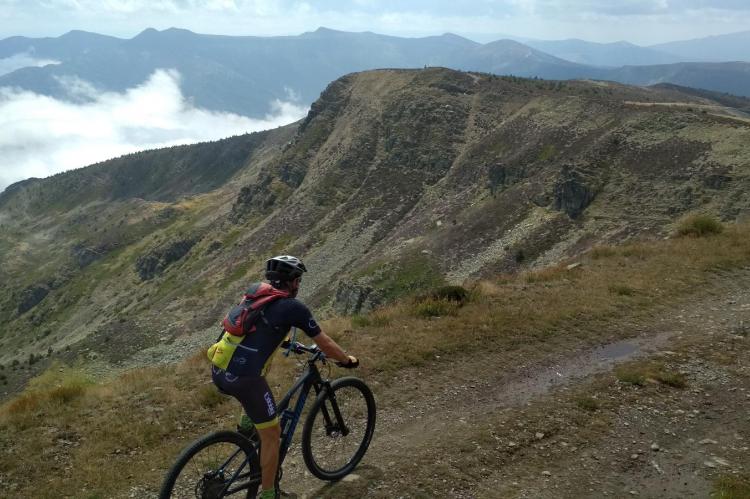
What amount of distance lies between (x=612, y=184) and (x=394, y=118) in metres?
47.8

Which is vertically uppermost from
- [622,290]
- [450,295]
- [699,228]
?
[699,228]

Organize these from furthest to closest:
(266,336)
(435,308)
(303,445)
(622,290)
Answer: (622,290) < (435,308) < (303,445) < (266,336)

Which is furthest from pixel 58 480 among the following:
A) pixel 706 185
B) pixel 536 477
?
pixel 706 185

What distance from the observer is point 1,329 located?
137000mm

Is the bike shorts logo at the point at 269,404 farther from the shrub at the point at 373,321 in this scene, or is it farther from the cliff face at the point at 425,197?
the cliff face at the point at 425,197

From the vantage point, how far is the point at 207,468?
728 centimetres

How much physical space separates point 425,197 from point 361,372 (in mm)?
61526

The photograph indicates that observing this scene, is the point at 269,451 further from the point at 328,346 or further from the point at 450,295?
the point at 450,295

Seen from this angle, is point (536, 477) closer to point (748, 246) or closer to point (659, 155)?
point (748, 246)

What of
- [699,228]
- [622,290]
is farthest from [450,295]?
[699,228]

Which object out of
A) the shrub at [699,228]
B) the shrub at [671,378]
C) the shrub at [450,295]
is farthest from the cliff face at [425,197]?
the shrub at [671,378]

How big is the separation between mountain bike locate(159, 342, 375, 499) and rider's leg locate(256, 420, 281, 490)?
227 millimetres

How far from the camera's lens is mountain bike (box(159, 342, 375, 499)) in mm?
7125

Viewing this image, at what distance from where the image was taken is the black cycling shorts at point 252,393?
692cm
